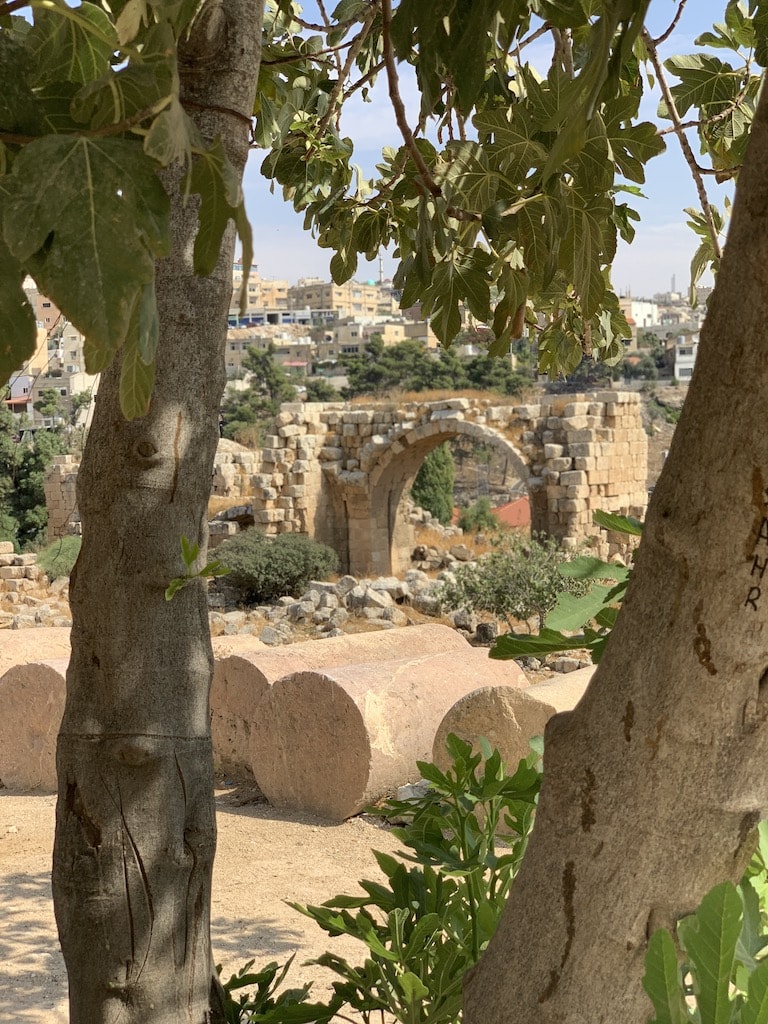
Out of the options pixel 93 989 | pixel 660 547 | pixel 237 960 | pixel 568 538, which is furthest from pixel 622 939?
pixel 568 538

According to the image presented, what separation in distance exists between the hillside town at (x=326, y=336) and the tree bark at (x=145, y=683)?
262 millimetres

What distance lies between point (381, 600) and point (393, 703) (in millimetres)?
7587

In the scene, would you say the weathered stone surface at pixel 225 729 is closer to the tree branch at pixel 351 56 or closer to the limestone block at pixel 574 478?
the tree branch at pixel 351 56

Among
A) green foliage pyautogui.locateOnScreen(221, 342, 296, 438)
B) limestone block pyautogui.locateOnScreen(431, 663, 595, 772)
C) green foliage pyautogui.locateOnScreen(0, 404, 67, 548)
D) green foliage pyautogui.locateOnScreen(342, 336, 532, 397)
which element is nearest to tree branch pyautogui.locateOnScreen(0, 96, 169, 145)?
limestone block pyautogui.locateOnScreen(431, 663, 595, 772)

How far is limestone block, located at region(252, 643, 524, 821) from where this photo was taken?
17.4 ft

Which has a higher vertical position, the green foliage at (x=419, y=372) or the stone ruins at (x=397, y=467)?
the green foliage at (x=419, y=372)

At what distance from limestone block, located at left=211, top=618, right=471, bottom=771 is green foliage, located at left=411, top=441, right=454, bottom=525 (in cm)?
1723

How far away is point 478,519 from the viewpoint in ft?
81.7

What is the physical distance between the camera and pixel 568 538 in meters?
15.9

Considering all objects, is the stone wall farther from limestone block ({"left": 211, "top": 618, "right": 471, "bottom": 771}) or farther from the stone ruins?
limestone block ({"left": 211, "top": 618, "right": 471, "bottom": 771})

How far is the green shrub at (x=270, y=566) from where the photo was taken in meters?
15.1

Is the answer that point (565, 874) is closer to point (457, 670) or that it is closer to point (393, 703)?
point (393, 703)

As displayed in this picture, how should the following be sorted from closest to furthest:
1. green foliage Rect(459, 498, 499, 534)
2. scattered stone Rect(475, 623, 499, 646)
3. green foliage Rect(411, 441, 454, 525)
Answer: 1. scattered stone Rect(475, 623, 499, 646)
2. green foliage Rect(459, 498, 499, 534)
3. green foliage Rect(411, 441, 454, 525)

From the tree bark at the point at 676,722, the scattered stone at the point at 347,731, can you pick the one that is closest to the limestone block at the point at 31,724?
the scattered stone at the point at 347,731
